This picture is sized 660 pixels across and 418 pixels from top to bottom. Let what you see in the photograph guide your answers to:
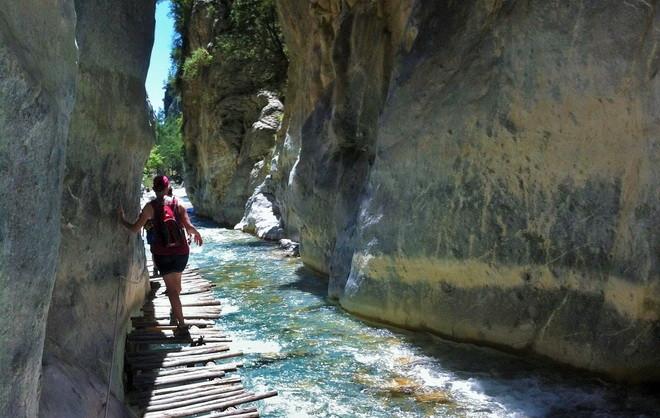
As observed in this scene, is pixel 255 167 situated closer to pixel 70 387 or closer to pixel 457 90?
pixel 457 90

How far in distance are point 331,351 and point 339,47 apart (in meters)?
7.52

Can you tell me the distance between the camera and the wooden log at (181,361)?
22.1 feet

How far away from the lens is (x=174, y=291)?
795 centimetres

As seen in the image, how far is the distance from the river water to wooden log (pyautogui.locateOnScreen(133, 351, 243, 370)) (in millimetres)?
368

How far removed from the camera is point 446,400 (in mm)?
6535

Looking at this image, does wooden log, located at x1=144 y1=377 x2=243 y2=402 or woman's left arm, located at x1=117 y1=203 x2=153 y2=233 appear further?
woman's left arm, located at x1=117 y1=203 x2=153 y2=233

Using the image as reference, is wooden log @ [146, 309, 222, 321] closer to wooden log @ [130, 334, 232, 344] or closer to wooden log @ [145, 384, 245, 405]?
wooden log @ [130, 334, 232, 344]

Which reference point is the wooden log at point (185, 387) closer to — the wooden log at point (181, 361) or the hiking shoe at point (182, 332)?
the wooden log at point (181, 361)

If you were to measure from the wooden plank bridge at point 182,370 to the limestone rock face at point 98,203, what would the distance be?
34cm

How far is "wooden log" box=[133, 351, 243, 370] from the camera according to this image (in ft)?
22.1

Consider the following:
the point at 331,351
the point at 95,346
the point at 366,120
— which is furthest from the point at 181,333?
the point at 366,120

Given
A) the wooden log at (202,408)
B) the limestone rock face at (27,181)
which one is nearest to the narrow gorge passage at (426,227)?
the limestone rock face at (27,181)

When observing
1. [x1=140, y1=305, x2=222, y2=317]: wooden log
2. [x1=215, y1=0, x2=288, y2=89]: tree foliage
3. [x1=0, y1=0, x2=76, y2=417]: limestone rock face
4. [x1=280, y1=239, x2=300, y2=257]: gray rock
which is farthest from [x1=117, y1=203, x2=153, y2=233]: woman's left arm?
[x1=215, y1=0, x2=288, y2=89]: tree foliage

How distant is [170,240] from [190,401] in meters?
2.35
